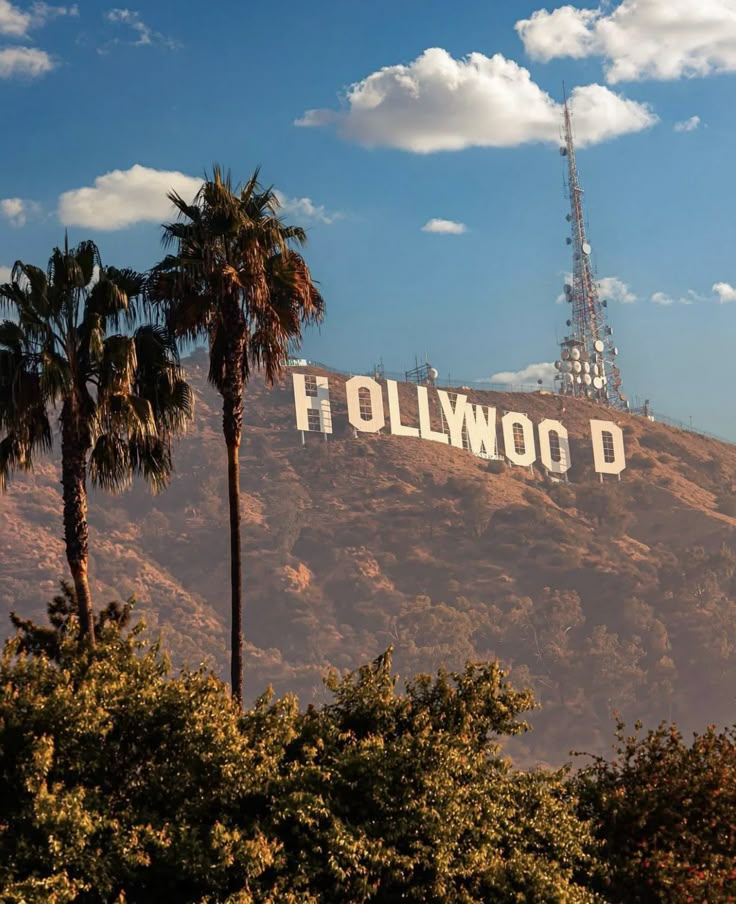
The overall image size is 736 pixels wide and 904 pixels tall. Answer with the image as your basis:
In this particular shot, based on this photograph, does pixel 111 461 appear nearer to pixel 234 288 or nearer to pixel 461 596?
pixel 234 288

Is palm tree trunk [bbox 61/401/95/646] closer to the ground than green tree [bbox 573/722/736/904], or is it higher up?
higher up

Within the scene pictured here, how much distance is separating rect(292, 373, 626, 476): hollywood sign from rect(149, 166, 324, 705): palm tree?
132m

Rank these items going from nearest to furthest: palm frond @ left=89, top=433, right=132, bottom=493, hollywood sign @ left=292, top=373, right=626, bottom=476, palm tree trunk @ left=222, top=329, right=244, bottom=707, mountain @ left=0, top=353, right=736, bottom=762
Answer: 1. palm frond @ left=89, top=433, right=132, bottom=493
2. palm tree trunk @ left=222, top=329, right=244, bottom=707
3. hollywood sign @ left=292, top=373, right=626, bottom=476
4. mountain @ left=0, top=353, right=736, bottom=762

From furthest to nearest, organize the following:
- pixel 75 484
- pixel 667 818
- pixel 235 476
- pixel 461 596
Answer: pixel 461 596, pixel 235 476, pixel 75 484, pixel 667 818

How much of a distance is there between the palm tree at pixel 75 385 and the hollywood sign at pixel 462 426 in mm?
134855

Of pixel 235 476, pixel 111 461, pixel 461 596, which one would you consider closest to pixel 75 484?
pixel 111 461


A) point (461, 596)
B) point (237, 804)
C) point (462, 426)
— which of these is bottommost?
point (461, 596)

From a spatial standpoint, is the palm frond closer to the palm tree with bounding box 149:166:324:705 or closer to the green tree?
the palm tree with bounding box 149:166:324:705

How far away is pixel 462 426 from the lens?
17975 centimetres

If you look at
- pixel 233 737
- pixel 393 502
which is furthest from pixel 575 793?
pixel 393 502

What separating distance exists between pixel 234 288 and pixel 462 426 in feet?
503

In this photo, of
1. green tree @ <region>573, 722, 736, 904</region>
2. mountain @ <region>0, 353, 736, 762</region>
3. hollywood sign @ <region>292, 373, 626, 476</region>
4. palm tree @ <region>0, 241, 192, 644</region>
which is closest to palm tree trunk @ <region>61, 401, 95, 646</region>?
palm tree @ <region>0, 241, 192, 644</region>

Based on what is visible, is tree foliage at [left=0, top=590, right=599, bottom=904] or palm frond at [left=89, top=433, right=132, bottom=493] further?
palm frond at [left=89, top=433, right=132, bottom=493]

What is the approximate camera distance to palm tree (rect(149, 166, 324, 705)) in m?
27.0
